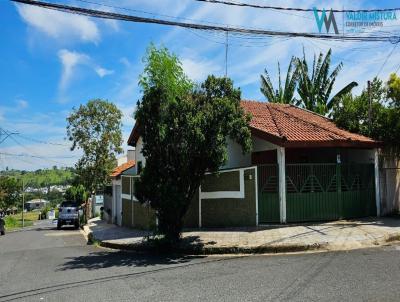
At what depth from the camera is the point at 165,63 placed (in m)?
13.0

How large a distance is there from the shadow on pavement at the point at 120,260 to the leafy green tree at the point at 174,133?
116 cm

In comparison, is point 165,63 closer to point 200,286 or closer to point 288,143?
point 288,143

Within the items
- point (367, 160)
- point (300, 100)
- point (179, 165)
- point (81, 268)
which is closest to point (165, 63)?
point (179, 165)

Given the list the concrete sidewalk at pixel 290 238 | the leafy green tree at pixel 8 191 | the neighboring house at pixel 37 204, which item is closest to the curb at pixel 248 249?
the concrete sidewalk at pixel 290 238

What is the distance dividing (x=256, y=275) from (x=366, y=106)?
13243 mm

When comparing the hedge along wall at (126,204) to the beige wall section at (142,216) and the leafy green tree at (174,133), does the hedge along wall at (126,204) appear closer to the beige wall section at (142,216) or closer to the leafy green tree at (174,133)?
the beige wall section at (142,216)

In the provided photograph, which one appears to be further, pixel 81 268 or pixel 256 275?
pixel 81 268

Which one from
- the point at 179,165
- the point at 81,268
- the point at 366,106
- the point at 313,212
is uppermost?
the point at 366,106

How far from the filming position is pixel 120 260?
39.5ft

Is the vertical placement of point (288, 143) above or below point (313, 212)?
above

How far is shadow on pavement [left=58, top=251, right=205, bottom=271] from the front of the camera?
440 inches

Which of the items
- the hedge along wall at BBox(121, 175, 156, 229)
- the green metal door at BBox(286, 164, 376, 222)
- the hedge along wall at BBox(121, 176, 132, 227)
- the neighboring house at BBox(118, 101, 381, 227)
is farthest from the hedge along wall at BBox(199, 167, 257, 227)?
the hedge along wall at BBox(121, 176, 132, 227)

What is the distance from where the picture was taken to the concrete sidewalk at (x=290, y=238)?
38.2 ft

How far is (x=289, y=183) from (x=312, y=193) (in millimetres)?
906
